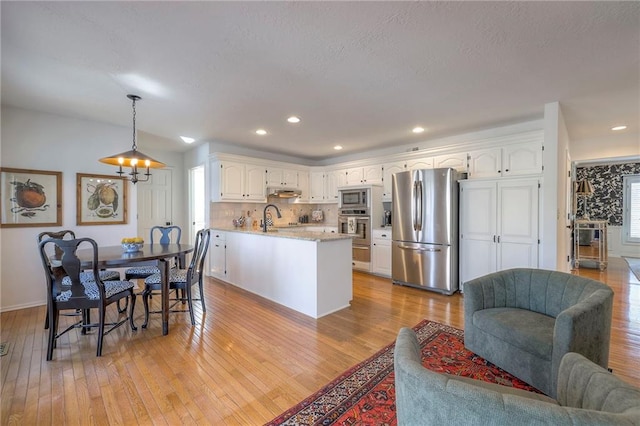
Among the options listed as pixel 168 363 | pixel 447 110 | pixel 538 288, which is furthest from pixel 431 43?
pixel 168 363

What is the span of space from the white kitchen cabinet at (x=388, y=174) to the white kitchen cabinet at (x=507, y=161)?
1.22 meters

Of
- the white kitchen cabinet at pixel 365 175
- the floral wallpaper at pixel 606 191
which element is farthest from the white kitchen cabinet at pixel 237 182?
the floral wallpaper at pixel 606 191

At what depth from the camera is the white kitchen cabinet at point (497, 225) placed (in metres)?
3.69

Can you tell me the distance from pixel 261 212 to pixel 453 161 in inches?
149

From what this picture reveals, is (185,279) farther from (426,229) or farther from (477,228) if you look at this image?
(477,228)

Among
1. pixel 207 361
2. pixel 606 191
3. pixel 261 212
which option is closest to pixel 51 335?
pixel 207 361

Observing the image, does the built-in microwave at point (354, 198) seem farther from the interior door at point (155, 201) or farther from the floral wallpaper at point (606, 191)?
the floral wallpaper at point (606, 191)

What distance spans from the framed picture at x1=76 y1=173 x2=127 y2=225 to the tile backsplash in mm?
1370

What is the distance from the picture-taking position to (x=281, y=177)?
5.88 meters

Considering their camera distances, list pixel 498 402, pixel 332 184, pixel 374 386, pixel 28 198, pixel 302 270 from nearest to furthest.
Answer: pixel 498 402, pixel 374 386, pixel 302 270, pixel 28 198, pixel 332 184

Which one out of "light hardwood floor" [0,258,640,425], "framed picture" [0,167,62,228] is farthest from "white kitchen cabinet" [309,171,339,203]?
"framed picture" [0,167,62,228]

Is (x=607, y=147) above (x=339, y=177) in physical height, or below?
above

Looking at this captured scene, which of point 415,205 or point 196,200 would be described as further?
point 196,200

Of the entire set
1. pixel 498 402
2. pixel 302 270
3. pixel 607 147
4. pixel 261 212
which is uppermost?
pixel 607 147
